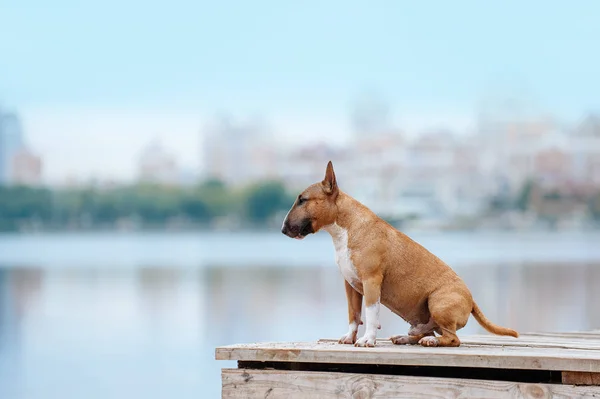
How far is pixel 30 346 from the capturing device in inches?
388

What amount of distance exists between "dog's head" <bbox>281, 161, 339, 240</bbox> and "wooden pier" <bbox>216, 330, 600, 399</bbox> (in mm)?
430

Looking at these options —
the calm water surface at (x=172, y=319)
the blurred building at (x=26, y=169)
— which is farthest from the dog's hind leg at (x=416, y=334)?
the blurred building at (x=26, y=169)

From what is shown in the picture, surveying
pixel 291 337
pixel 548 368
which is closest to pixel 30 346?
pixel 291 337

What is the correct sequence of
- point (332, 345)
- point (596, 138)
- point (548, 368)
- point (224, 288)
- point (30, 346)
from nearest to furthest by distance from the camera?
point (548, 368)
point (332, 345)
point (30, 346)
point (224, 288)
point (596, 138)

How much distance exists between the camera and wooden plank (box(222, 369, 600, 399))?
3.34m

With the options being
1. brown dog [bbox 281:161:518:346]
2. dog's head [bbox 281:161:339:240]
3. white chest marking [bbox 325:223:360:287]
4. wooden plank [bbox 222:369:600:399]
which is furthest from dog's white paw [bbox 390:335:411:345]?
dog's head [bbox 281:161:339:240]

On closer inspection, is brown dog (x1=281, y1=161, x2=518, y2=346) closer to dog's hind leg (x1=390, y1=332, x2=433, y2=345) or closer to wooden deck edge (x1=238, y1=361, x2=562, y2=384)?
dog's hind leg (x1=390, y1=332, x2=433, y2=345)

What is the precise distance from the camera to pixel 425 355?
3.43 meters

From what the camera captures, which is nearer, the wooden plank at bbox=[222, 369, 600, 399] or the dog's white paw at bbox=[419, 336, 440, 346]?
the wooden plank at bbox=[222, 369, 600, 399]

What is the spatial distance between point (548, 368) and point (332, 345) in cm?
82

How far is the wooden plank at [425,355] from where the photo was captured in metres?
3.31

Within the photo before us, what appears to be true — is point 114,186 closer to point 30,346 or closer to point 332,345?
point 30,346

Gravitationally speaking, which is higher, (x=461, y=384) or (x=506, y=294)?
(x=461, y=384)

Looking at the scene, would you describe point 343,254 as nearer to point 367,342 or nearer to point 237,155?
point 367,342
